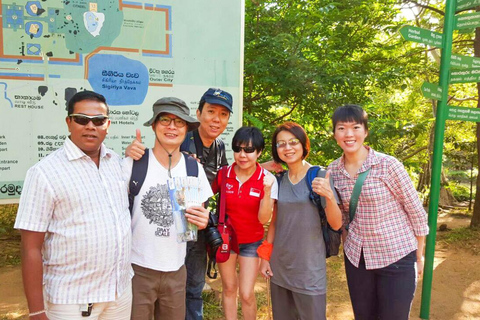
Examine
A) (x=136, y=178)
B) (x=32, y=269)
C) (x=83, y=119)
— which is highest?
(x=83, y=119)

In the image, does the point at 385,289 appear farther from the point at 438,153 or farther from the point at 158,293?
the point at 438,153

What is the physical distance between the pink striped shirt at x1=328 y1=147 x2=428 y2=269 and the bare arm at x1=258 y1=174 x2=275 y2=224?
59 cm

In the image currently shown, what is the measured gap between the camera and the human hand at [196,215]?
217cm

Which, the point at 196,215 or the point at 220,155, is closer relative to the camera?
the point at 196,215

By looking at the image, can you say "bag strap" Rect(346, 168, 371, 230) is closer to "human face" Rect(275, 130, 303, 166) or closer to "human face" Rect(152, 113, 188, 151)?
"human face" Rect(275, 130, 303, 166)

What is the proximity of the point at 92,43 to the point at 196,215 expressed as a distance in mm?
2134

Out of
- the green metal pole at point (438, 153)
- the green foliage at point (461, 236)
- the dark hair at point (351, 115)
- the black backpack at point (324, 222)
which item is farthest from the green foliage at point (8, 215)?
the green foliage at point (461, 236)

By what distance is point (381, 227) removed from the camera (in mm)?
2512

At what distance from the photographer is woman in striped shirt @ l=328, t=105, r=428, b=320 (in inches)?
98.3

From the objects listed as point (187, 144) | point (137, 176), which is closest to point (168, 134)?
point (137, 176)

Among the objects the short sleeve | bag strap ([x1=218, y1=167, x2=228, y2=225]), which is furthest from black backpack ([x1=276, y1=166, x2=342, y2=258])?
the short sleeve

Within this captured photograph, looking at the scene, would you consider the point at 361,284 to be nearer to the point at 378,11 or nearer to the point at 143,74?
the point at 143,74

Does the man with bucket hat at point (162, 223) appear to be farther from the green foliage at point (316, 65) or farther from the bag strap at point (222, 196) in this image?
the green foliage at point (316, 65)

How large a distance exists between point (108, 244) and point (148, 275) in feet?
1.47
